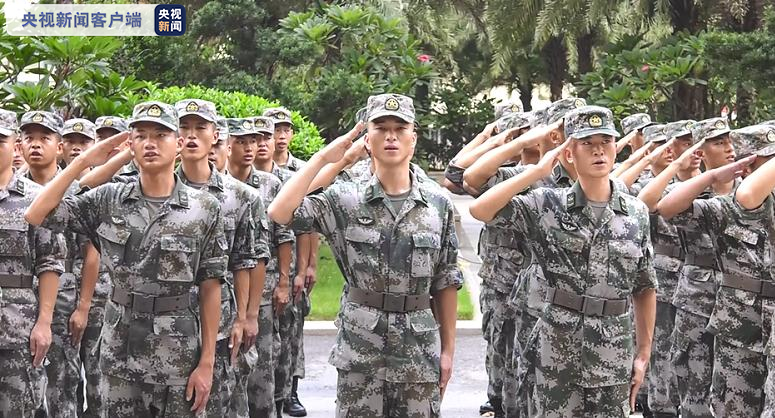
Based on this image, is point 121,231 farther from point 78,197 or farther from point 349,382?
point 349,382

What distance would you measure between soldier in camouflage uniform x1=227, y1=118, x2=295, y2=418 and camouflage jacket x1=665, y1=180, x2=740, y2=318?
8.11 ft

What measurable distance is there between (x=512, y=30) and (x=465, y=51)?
484 inches

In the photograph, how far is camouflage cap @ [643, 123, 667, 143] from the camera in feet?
23.2

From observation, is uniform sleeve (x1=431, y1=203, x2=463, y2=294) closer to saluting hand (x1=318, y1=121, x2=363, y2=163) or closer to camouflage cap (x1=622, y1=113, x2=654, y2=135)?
saluting hand (x1=318, y1=121, x2=363, y2=163)

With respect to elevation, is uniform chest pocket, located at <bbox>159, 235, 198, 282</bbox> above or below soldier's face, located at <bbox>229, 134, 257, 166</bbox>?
below

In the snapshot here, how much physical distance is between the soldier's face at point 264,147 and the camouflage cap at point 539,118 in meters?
1.86

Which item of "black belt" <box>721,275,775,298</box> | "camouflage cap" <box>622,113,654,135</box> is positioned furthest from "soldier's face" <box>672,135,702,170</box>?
"black belt" <box>721,275,775,298</box>

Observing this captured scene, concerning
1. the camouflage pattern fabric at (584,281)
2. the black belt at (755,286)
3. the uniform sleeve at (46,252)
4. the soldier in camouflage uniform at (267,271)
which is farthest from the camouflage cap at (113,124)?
the black belt at (755,286)

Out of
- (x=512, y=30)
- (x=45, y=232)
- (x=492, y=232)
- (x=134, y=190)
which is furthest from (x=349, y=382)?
(x=512, y=30)

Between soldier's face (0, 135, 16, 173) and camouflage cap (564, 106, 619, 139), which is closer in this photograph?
camouflage cap (564, 106, 619, 139)

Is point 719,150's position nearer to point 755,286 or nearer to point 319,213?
point 755,286

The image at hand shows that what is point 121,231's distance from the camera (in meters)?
4.46

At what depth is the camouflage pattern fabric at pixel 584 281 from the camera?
462cm

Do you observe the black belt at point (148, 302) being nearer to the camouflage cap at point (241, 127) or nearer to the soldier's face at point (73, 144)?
the camouflage cap at point (241, 127)
